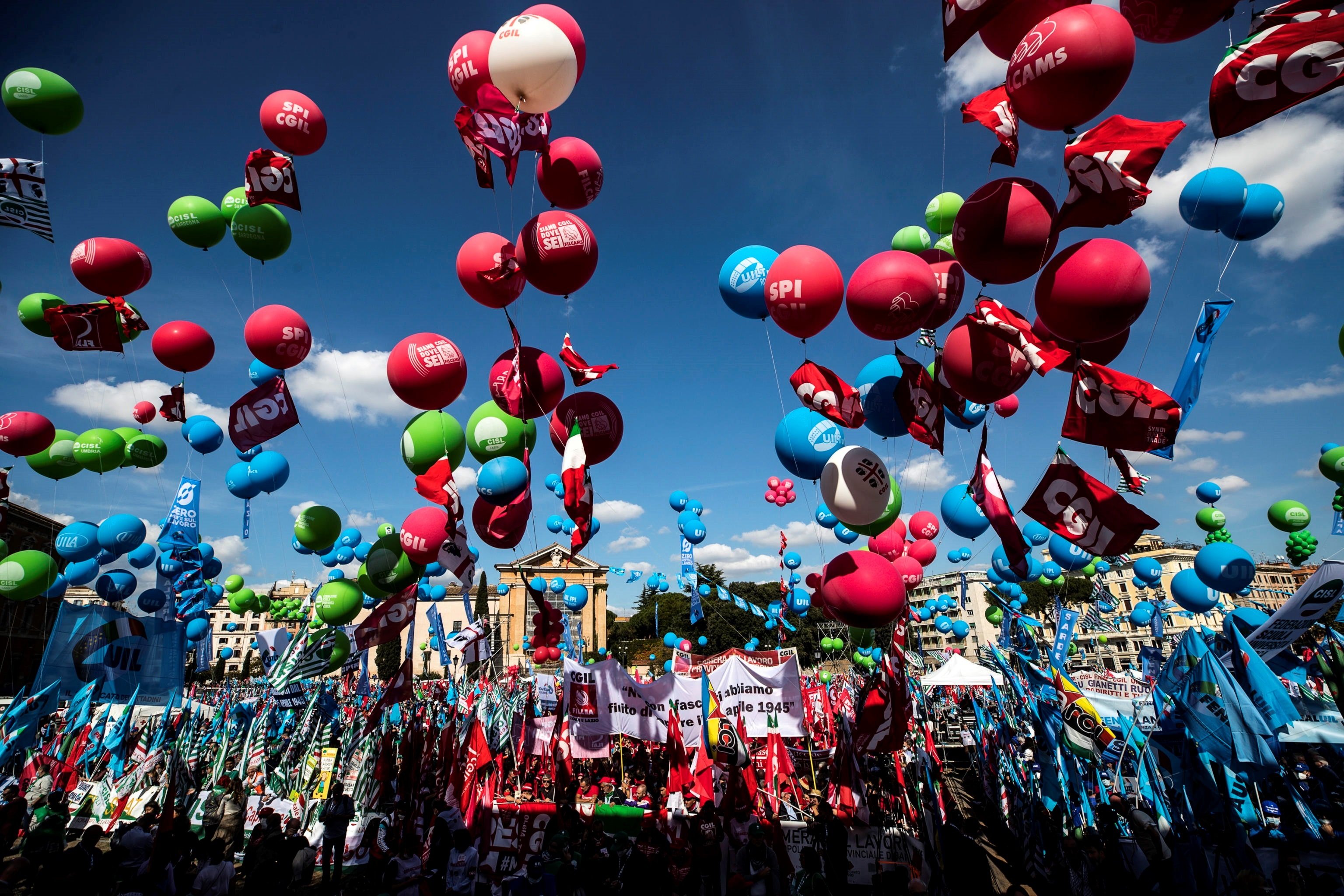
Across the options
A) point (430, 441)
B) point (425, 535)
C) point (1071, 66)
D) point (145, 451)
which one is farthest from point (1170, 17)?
point (145, 451)

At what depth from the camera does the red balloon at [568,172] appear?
6.99m

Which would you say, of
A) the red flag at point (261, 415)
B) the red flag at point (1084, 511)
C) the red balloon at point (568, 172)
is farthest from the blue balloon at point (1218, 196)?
the red flag at point (261, 415)

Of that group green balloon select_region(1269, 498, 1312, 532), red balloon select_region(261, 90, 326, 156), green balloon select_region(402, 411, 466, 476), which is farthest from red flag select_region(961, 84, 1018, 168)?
green balloon select_region(1269, 498, 1312, 532)

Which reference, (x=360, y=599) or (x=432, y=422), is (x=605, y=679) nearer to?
(x=360, y=599)

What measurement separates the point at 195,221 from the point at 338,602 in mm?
6417

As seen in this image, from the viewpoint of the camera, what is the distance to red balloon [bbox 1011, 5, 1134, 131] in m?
4.34

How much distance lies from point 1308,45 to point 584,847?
9.42 meters

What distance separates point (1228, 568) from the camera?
1156 centimetres

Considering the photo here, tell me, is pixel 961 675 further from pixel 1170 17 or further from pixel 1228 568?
pixel 1170 17

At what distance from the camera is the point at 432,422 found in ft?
27.9

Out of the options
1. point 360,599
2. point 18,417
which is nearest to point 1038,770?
point 360,599

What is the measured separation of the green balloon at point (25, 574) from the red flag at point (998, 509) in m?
17.1

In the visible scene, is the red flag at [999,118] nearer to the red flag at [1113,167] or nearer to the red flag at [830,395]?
the red flag at [1113,167]

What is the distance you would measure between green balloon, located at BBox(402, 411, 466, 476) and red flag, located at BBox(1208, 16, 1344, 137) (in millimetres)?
8200
